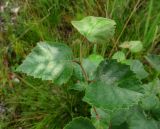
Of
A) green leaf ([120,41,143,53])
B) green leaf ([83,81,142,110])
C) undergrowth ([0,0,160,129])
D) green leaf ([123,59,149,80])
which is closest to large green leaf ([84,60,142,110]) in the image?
green leaf ([83,81,142,110])

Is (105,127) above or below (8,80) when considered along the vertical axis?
above

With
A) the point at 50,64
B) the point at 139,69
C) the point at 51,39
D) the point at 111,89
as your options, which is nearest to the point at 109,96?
the point at 111,89

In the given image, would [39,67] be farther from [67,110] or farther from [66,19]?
[66,19]

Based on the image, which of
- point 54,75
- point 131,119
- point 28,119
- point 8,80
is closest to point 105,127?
point 131,119

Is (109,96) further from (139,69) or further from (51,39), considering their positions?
(51,39)

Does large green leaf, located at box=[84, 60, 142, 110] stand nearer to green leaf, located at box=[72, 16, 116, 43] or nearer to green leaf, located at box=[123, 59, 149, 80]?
green leaf, located at box=[72, 16, 116, 43]

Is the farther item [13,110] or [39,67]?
[13,110]
